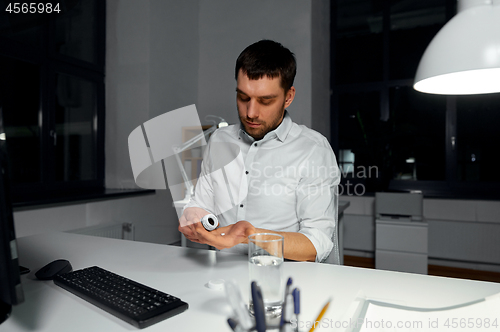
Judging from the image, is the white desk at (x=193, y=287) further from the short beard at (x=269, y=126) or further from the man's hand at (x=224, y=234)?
the short beard at (x=269, y=126)

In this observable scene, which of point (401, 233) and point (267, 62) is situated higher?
point (267, 62)

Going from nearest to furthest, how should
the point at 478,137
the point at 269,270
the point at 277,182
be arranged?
the point at 269,270
the point at 277,182
the point at 478,137

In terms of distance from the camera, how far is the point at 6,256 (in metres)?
0.49

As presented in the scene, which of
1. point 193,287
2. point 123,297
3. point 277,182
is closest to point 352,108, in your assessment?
point 277,182

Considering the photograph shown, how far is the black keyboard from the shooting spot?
67 centimetres

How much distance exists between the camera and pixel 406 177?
3879mm

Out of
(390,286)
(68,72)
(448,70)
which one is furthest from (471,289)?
(68,72)

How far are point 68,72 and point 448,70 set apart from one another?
286 centimetres

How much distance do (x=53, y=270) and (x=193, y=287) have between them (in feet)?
1.32

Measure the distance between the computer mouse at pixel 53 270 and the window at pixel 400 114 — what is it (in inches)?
123

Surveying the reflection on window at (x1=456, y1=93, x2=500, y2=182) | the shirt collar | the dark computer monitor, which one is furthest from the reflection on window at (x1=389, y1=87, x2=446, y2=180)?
the dark computer monitor

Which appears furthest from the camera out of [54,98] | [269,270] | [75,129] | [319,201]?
[75,129]

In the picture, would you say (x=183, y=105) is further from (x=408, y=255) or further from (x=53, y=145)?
(x=408, y=255)

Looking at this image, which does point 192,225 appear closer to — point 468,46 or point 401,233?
point 468,46
